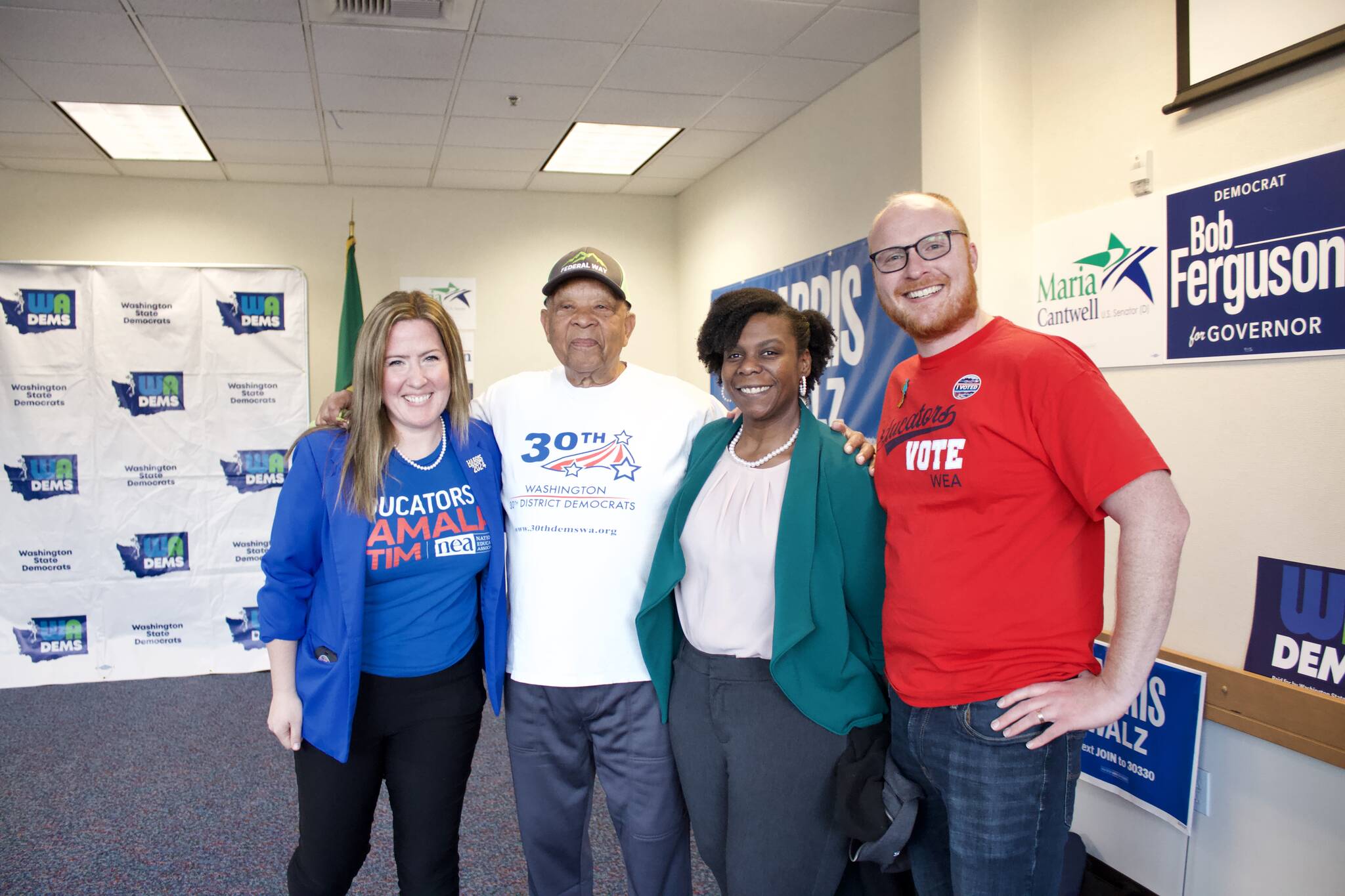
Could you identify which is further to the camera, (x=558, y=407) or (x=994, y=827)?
(x=558, y=407)

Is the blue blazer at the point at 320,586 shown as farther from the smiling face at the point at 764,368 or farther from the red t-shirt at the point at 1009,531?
the red t-shirt at the point at 1009,531

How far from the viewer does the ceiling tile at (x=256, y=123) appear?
173 inches

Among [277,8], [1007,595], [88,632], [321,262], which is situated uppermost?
[277,8]

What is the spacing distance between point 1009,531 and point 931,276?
17.4 inches

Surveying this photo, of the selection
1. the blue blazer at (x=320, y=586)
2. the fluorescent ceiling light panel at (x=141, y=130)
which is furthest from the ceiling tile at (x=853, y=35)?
the fluorescent ceiling light panel at (x=141, y=130)

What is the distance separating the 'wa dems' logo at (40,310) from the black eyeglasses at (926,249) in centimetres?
451

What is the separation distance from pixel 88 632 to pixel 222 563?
756mm

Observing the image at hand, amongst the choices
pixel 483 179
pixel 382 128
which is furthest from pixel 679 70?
pixel 483 179

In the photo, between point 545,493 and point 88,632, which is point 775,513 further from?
point 88,632

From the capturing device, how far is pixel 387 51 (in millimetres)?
3611

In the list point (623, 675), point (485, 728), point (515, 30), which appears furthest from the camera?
point (485, 728)

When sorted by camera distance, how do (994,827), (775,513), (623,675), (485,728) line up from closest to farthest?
(994,827) < (775,513) < (623,675) < (485,728)

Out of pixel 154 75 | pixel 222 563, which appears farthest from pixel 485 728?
pixel 154 75

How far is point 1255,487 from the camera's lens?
80.4 inches
